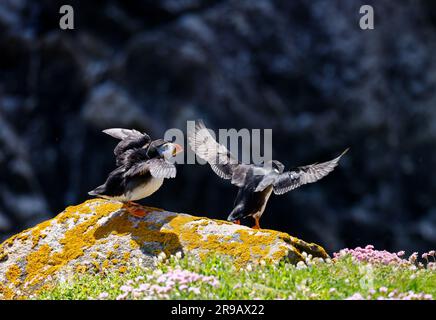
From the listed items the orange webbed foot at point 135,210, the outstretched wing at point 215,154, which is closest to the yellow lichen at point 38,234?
the orange webbed foot at point 135,210

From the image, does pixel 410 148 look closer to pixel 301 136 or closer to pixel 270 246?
pixel 301 136

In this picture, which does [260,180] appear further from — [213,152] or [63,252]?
[63,252]

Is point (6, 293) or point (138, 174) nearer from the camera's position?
point (6, 293)

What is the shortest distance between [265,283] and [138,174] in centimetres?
202

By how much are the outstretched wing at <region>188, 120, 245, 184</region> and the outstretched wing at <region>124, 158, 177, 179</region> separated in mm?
1260

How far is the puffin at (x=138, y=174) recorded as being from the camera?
324 inches

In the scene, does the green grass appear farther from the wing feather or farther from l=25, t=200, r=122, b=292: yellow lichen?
the wing feather

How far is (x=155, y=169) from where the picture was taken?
8.05 meters

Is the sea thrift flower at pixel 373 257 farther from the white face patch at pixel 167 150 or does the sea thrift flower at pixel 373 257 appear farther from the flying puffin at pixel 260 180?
the white face patch at pixel 167 150

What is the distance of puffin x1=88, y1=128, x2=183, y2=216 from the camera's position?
8227mm

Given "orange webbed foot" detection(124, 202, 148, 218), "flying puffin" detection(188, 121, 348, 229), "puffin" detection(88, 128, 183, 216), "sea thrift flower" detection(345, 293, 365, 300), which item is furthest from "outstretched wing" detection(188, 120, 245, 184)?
"sea thrift flower" detection(345, 293, 365, 300)

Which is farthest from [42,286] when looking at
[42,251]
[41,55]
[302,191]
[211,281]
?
[41,55]

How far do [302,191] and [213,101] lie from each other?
2747 millimetres

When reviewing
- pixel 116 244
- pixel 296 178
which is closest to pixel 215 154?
pixel 296 178
